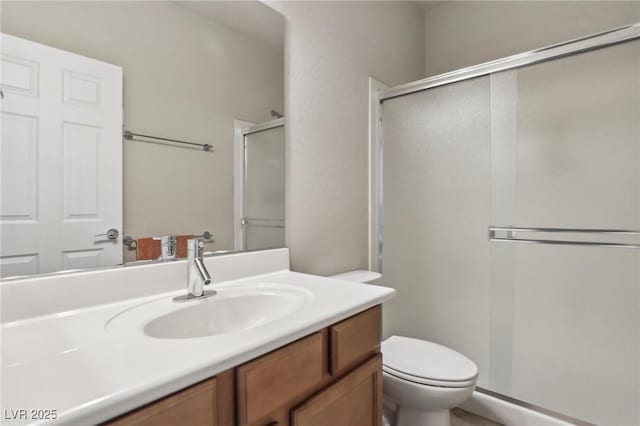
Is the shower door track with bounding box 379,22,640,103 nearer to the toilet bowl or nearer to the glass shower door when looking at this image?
the glass shower door

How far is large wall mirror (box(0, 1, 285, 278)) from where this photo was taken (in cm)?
77

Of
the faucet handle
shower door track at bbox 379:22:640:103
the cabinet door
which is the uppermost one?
shower door track at bbox 379:22:640:103

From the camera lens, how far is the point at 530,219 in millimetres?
1594

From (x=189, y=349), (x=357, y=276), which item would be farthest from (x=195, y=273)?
(x=357, y=276)

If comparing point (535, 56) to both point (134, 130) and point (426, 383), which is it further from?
point (134, 130)

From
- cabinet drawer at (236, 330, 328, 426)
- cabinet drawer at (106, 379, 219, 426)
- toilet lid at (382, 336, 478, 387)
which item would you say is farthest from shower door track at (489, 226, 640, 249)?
cabinet drawer at (106, 379, 219, 426)

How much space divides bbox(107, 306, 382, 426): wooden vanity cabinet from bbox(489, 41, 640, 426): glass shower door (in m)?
1.00

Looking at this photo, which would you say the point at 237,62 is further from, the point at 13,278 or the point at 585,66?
the point at 585,66

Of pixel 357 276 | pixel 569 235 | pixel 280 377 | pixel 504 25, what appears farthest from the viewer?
pixel 504 25

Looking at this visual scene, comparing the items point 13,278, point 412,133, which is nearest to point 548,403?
point 412,133

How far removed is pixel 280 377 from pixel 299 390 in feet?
0.27

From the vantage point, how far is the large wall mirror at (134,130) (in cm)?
77

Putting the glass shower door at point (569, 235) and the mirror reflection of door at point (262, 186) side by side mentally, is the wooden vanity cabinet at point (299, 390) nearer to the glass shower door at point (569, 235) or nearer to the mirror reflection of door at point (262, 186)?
the mirror reflection of door at point (262, 186)

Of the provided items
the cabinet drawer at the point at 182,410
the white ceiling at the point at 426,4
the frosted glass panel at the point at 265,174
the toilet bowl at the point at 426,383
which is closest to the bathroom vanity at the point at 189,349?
the cabinet drawer at the point at 182,410
